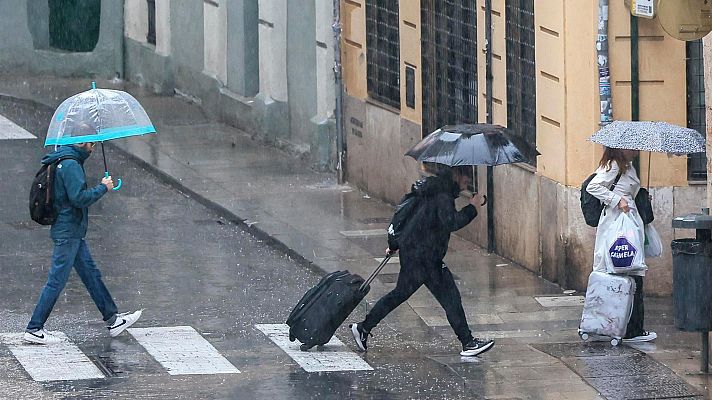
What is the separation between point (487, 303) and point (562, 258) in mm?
857

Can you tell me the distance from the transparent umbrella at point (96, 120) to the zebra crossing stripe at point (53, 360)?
1241 mm

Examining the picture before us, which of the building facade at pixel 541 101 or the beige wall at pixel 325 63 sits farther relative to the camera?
the beige wall at pixel 325 63

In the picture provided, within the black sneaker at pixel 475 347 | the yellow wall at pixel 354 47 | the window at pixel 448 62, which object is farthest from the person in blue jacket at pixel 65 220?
the yellow wall at pixel 354 47

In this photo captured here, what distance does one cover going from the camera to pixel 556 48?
13875 millimetres

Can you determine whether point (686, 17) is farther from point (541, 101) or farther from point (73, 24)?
point (73, 24)

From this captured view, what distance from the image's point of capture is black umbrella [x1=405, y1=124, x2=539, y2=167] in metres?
11.2

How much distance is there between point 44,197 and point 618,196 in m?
4.10

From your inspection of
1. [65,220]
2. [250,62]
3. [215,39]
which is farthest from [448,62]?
[215,39]

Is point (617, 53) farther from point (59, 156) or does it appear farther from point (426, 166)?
point (59, 156)

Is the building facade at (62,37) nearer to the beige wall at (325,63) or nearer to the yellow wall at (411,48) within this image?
the beige wall at (325,63)

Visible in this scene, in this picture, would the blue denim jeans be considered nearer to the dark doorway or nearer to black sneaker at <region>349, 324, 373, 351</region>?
black sneaker at <region>349, 324, 373, 351</region>

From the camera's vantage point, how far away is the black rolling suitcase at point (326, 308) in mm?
11688

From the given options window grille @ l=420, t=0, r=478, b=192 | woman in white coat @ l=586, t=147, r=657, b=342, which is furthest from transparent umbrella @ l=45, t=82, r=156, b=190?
window grille @ l=420, t=0, r=478, b=192

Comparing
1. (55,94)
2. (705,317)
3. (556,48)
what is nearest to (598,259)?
(705,317)
